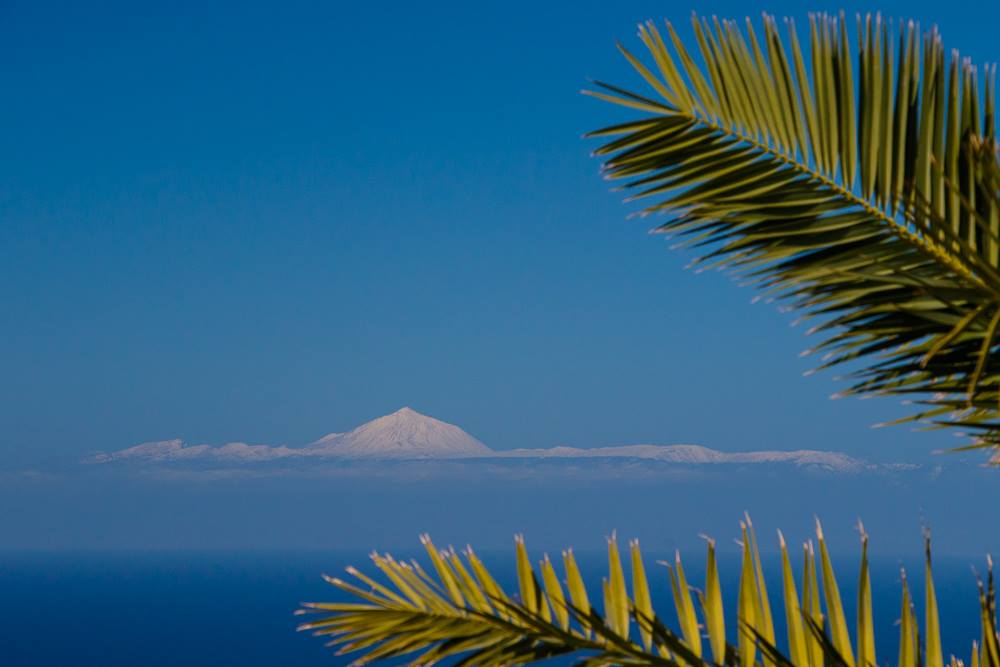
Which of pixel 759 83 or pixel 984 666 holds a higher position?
pixel 759 83

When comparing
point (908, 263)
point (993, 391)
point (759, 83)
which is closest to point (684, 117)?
point (759, 83)

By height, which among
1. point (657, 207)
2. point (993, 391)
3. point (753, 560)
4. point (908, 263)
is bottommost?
point (753, 560)

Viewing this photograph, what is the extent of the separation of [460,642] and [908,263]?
1.44 meters

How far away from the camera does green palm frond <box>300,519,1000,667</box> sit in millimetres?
2514

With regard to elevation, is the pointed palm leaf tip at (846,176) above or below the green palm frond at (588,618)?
above

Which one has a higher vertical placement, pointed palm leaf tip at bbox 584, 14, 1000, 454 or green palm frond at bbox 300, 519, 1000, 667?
pointed palm leaf tip at bbox 584, 14, 1000, 454

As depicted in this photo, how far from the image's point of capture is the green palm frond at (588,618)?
251cm

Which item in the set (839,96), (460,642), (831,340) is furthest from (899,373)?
(460,642)

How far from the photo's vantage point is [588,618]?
249 cm

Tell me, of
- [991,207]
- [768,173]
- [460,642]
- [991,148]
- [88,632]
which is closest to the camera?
[991,148]

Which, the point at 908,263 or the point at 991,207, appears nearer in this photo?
the point at 991,207

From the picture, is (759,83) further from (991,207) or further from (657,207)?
(991,207)

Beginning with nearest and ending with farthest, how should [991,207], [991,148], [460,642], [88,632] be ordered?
1. [991,148]
2. [991,207]
3. [460,642]
4. [88,632]

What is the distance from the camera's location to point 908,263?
8.50ft
